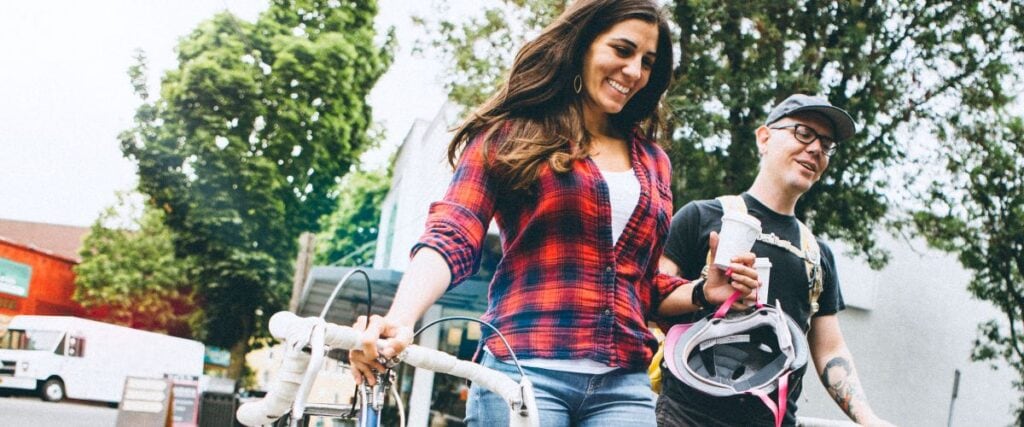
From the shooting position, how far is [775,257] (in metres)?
3.11

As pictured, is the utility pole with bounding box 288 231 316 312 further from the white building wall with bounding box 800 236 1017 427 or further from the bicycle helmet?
the bicycle helmet

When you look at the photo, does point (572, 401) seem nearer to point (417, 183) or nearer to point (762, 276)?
point (762, 276)

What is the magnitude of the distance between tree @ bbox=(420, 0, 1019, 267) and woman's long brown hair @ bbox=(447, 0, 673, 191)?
27.4 feet

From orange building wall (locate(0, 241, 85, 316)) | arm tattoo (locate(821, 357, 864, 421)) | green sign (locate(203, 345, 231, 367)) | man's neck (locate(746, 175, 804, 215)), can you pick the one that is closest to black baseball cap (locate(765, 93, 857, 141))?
man's neck (locate(746, 175, 804, 215))

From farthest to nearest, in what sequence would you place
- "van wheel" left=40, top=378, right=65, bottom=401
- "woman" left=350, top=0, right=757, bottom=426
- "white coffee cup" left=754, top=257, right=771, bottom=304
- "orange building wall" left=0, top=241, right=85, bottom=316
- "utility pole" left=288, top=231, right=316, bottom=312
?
"van wheel" left=40, top=378, right=65, bottom=401 → "orange building wall" left=0, top=241, right=85, bottom=316 → "utility pole" left=288, top=231, right=316, bottom=312 → "white coffee cup" left=754, top=257, right=771, bottom=304 → "woman" left=350, top=0, right=757, bottom=426

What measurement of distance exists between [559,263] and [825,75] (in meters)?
10.6

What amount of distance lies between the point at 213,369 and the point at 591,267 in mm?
46882

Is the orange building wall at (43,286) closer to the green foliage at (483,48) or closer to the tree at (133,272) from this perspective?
the tree at (133,272)

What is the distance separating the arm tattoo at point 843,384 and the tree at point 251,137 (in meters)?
27.1

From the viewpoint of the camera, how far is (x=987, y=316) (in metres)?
24.3

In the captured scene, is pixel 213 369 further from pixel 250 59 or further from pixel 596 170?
pixel 596 170

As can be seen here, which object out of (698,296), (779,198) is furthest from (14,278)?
(698,296)

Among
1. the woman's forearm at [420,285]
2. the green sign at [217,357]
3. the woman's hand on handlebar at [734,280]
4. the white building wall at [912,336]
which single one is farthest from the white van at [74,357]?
the woman's forearm at [420,285]

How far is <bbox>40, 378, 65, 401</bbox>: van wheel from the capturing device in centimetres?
2808
